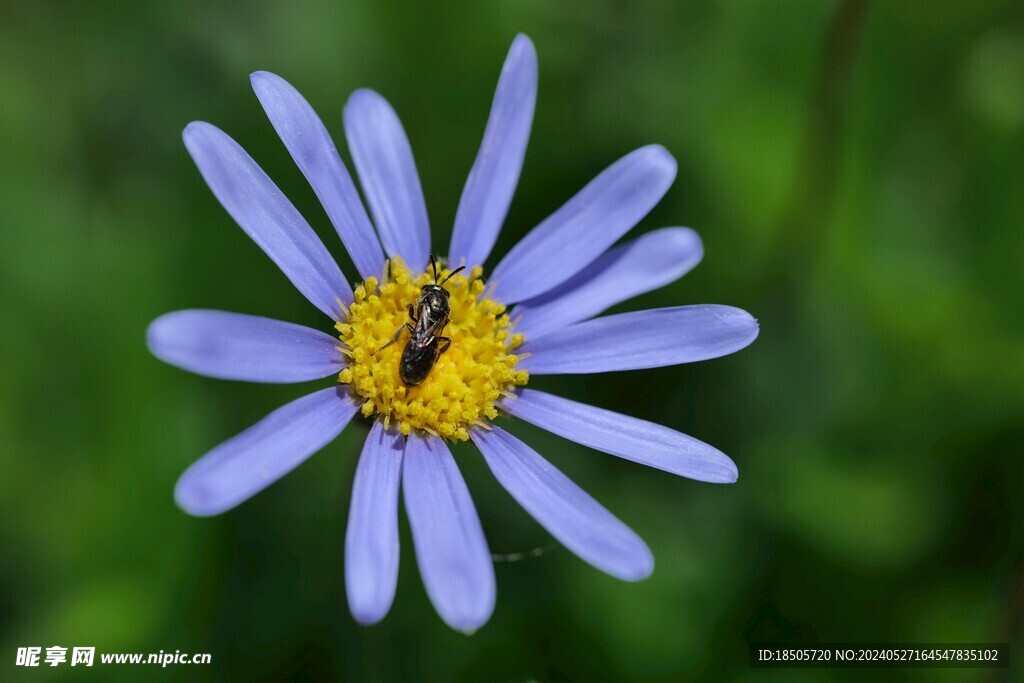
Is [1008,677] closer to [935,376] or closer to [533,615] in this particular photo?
[935,376]

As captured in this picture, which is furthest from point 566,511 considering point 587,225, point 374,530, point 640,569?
point 587,225

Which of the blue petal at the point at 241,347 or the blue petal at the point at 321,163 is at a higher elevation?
the blue petal at the point at 321,163

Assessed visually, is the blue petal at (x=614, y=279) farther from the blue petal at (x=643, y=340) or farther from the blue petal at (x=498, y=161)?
A: the blue petal at (x=498, y=161)

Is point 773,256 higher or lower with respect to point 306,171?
higher

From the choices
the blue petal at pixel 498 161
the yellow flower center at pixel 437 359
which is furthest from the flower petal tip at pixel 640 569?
the blue petal at pixel 498 161

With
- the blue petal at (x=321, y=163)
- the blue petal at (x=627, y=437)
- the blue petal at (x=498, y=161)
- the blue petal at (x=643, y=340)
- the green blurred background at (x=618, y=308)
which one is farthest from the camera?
the green blurred background at (x=618, y=308)

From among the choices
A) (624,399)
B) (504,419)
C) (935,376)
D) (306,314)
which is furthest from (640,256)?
(935,376)
